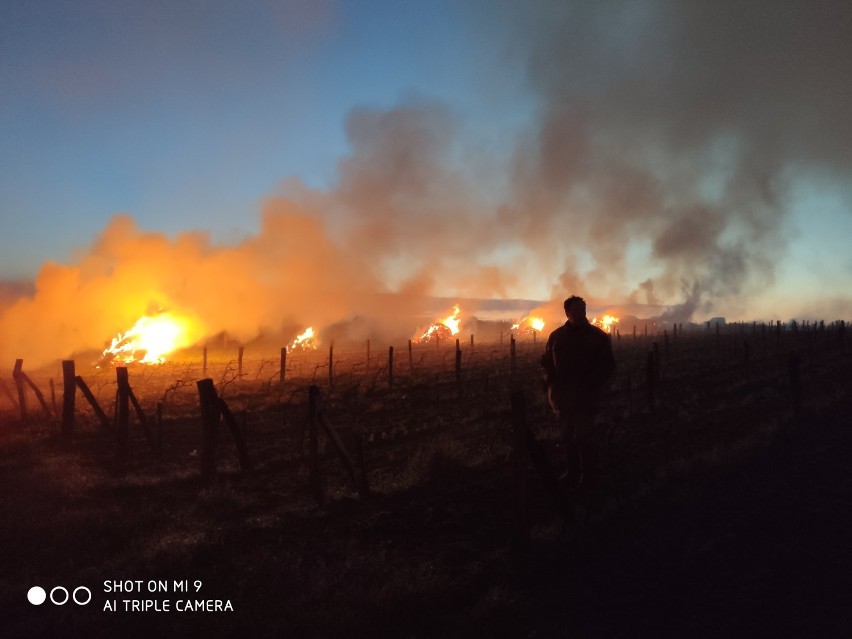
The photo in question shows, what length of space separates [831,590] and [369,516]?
16.8 ft

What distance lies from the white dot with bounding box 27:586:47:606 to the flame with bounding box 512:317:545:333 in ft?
328

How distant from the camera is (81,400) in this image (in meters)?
28.2

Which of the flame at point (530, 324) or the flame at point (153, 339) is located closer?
the flame at point (153, 339)

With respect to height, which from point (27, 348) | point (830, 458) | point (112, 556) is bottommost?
point (112, 556)

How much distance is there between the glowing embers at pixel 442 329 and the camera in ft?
292

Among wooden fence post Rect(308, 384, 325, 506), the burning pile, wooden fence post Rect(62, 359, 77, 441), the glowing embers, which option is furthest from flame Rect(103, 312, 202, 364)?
the burning pile

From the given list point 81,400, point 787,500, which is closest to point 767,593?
point 787,500

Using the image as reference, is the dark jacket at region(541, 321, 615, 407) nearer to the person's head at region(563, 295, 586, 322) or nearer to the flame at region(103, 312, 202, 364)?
the person's head at region(563, 295, 586, 322)

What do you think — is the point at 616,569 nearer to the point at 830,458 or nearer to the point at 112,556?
the point at 830,458

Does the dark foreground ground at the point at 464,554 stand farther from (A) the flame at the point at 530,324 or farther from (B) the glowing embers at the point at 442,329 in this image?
(A) the flame at the point at 530,324

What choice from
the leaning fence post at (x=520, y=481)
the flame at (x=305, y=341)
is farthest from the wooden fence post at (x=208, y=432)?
the flame at (x=305, y=341)

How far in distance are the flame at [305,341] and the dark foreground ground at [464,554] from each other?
202 ft

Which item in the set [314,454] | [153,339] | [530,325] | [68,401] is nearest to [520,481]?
[314,454]

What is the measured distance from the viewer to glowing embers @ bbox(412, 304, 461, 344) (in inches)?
3506
